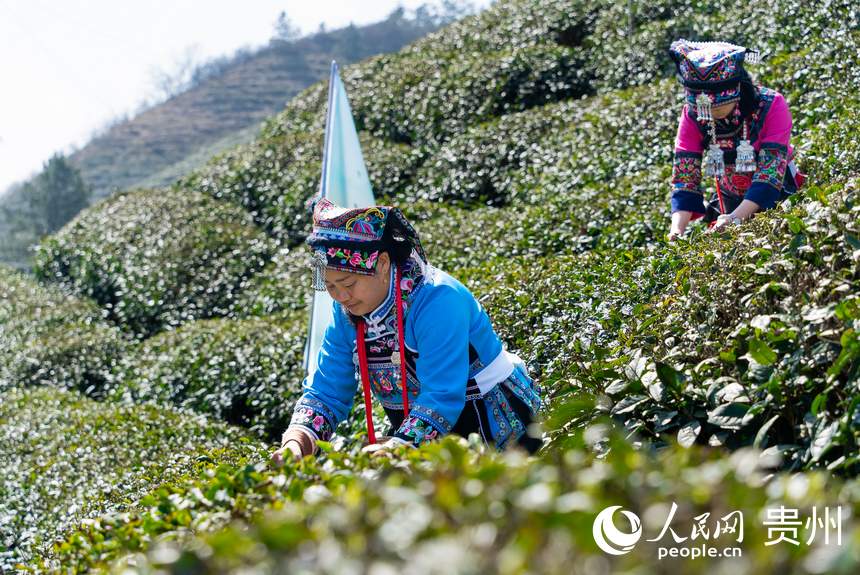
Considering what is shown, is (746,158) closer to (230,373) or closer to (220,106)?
(230,373)

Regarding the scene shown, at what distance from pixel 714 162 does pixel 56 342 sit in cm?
740

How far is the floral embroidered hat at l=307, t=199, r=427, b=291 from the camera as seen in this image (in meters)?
3.15

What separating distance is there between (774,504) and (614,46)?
1021cm

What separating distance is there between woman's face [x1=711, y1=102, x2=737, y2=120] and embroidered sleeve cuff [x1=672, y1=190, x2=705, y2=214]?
44cm

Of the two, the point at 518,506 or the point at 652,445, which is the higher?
the point at 518,506

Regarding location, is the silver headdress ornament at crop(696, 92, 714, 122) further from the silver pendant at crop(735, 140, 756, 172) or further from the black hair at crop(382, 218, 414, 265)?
the black hair at crop(382, 218, 414, 265)

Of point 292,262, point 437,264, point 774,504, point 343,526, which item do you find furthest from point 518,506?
point 292,262

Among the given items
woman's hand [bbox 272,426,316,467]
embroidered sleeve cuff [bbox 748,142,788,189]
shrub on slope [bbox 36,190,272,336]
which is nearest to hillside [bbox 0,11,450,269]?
shrub on slope [bbox 36,190,272,336]

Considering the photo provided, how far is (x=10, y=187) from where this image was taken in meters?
49.1

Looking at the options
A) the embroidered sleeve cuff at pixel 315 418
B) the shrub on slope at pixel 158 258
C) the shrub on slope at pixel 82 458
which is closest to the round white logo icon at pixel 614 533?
the embroidered sleeve cuff at pixel 315 418

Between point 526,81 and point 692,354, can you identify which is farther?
point 526,81

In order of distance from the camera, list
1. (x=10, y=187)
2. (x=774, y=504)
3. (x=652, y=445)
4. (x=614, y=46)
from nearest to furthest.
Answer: (x=774, y=504) → (x=652, y=445) → (x=614, y=46) → (x=10, y=187)

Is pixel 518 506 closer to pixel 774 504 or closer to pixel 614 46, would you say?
pixel 774 504

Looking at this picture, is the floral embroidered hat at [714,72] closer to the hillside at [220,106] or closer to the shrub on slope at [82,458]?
the shrub on slope at [82,458]
